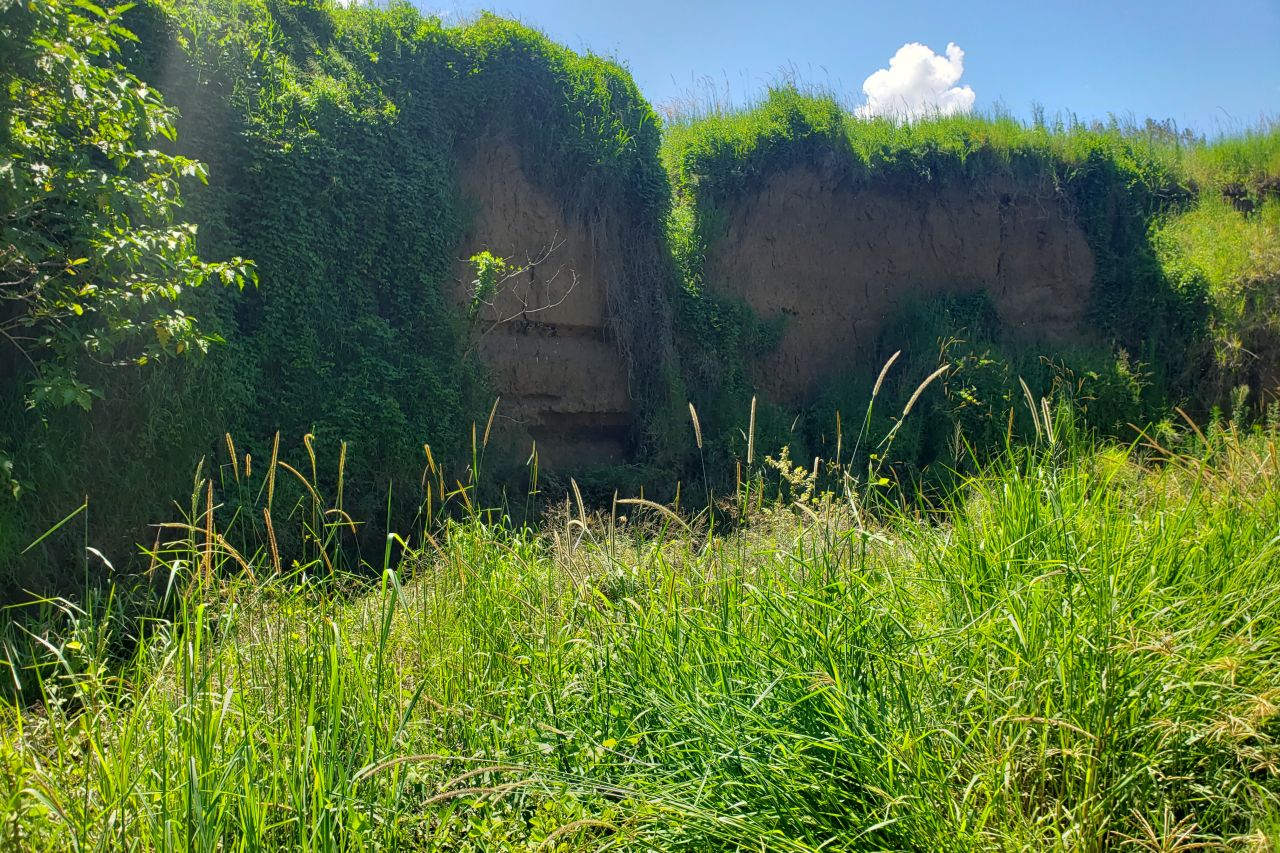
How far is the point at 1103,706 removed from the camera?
2.38 metres

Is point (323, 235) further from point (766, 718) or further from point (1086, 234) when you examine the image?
point (1086, 234)

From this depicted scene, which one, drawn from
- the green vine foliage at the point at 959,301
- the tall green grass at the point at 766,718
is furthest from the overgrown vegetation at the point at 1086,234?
the tall green grass at the point at 766,718

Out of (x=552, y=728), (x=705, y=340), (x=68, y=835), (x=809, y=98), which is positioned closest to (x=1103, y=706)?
(x=552, y=728)

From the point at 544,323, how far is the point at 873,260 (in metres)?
6.80

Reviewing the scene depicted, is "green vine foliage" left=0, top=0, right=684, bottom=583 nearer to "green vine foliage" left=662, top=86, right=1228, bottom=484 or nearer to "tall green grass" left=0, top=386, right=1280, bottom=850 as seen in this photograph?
"green vine foliage" left=662, top=86, right=1228, bottom=484

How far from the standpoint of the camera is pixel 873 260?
15289 mm

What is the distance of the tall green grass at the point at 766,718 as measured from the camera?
227 cm

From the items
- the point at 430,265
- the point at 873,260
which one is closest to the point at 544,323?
the point at 430,265

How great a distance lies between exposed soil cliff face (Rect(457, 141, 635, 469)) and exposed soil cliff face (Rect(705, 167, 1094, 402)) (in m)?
2.33

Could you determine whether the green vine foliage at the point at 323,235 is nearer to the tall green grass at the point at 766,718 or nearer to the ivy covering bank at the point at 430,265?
the ivy covering bank at the point at 430,265

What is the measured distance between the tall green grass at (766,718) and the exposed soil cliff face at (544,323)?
7397 mm

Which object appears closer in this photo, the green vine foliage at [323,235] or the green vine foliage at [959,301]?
the green vine foliage at [323,235]

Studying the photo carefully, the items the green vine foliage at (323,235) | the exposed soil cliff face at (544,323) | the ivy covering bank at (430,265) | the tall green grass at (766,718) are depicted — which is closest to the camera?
the tall green grass at (766,718)

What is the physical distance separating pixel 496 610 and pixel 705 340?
9.46 m
